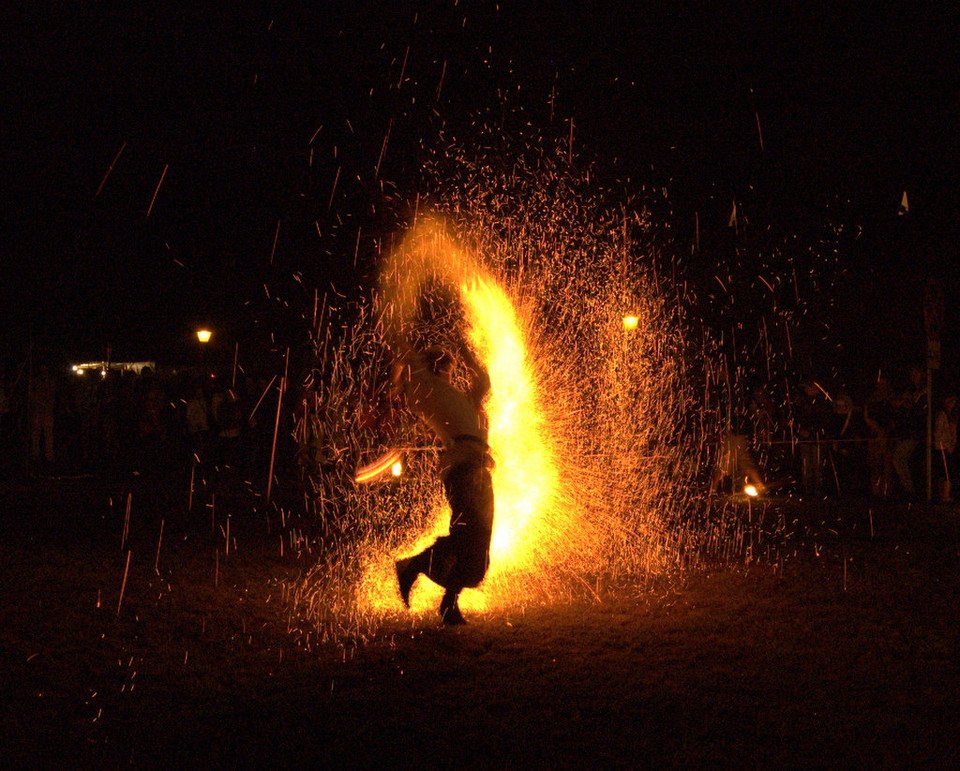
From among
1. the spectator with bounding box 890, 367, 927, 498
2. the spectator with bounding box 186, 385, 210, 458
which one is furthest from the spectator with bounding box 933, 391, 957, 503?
the spectator with bounding box 186, 385, 210, 458

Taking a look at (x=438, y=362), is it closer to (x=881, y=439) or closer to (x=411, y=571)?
(x=411, y=571)

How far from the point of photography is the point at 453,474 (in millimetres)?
6445

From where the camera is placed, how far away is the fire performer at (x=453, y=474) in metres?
6.42

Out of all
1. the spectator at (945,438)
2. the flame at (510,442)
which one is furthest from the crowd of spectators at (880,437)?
the flame at (510,442)

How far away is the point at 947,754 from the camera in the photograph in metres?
4.17

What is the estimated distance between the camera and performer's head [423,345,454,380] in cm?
664

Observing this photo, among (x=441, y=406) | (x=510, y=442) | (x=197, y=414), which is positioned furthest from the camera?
(x=197, y=414)

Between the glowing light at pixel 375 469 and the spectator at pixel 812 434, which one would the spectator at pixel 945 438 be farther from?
the glowing light at pixel 375 469

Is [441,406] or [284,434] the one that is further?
[284,434]

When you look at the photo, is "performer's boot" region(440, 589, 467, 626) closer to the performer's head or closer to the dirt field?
the dirt field

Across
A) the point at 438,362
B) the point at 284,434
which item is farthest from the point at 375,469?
the point at 284,434

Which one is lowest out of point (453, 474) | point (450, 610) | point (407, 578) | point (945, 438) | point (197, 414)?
point (450, 610)

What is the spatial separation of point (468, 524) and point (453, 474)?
12.8 inches

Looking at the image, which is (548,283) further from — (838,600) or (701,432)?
(701,432)
